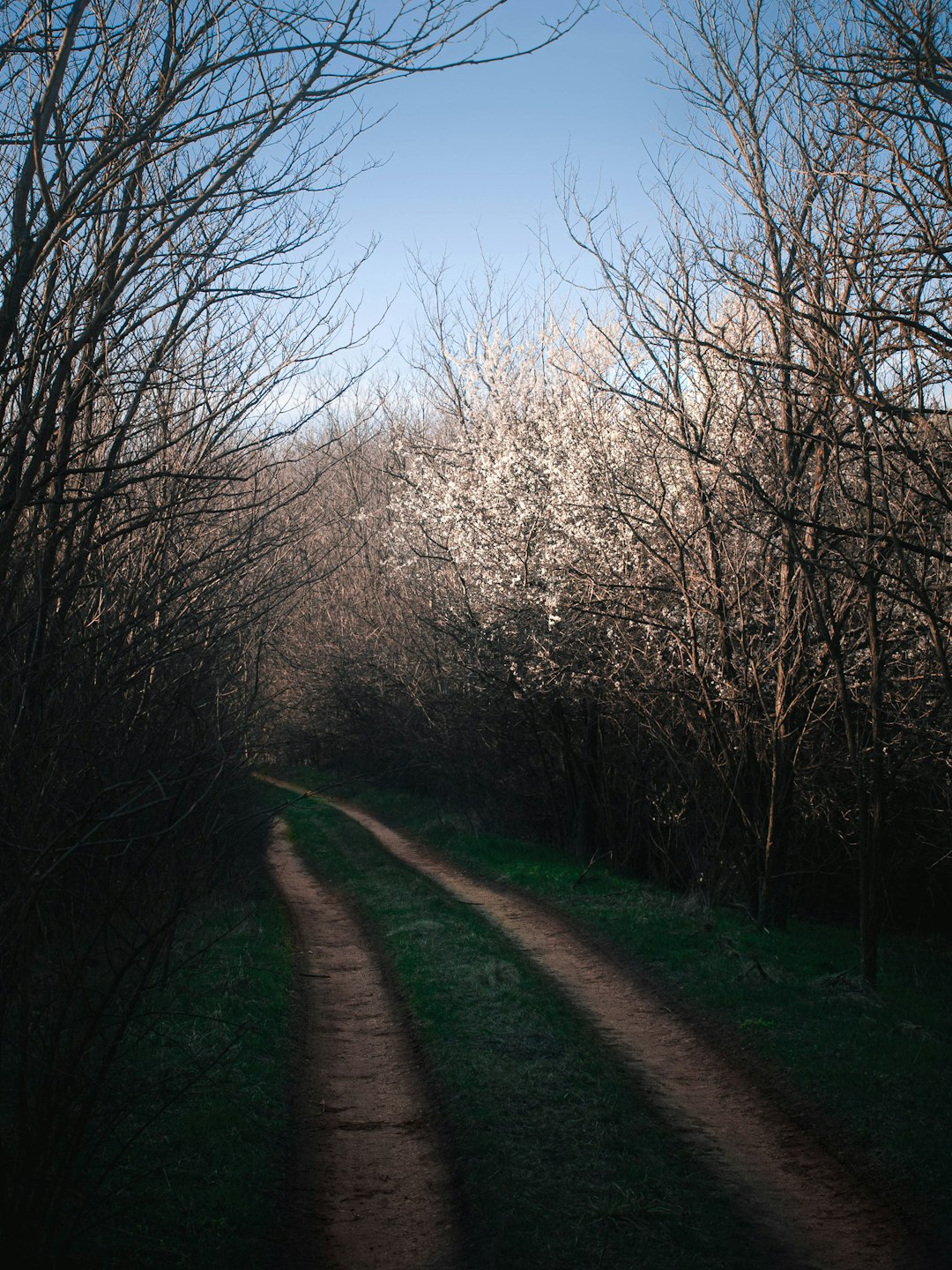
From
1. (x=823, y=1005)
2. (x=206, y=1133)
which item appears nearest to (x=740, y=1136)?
(x=823, y=1005)

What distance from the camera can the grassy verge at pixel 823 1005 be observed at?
5320 mm

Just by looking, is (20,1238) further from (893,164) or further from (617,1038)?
(893,164)

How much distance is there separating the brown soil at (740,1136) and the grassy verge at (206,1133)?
91.1 inches

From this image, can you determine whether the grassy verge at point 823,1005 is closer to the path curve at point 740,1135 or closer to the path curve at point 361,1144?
the path curve at point 740,1135

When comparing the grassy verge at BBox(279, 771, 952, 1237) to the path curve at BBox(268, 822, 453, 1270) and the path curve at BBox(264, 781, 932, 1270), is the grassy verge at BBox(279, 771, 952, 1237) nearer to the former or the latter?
the path curve at BBox(264, 781, 932, 1270)

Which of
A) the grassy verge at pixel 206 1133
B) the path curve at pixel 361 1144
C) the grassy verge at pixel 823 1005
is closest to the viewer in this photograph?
the grassy verge at pixel 206 1133

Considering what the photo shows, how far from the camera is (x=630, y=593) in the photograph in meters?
12.5

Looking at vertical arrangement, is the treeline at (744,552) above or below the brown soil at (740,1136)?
above

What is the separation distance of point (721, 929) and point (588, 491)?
636cm

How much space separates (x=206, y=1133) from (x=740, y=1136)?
3012 mm

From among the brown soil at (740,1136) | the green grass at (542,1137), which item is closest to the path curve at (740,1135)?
the brown soil at (740,1136)

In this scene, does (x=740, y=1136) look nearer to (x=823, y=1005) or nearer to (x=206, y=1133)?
(x=823, y=1005)

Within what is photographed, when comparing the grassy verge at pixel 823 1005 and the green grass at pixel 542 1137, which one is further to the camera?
the grassy verge at pixel 823 1005

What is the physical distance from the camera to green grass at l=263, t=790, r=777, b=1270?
434 cm
